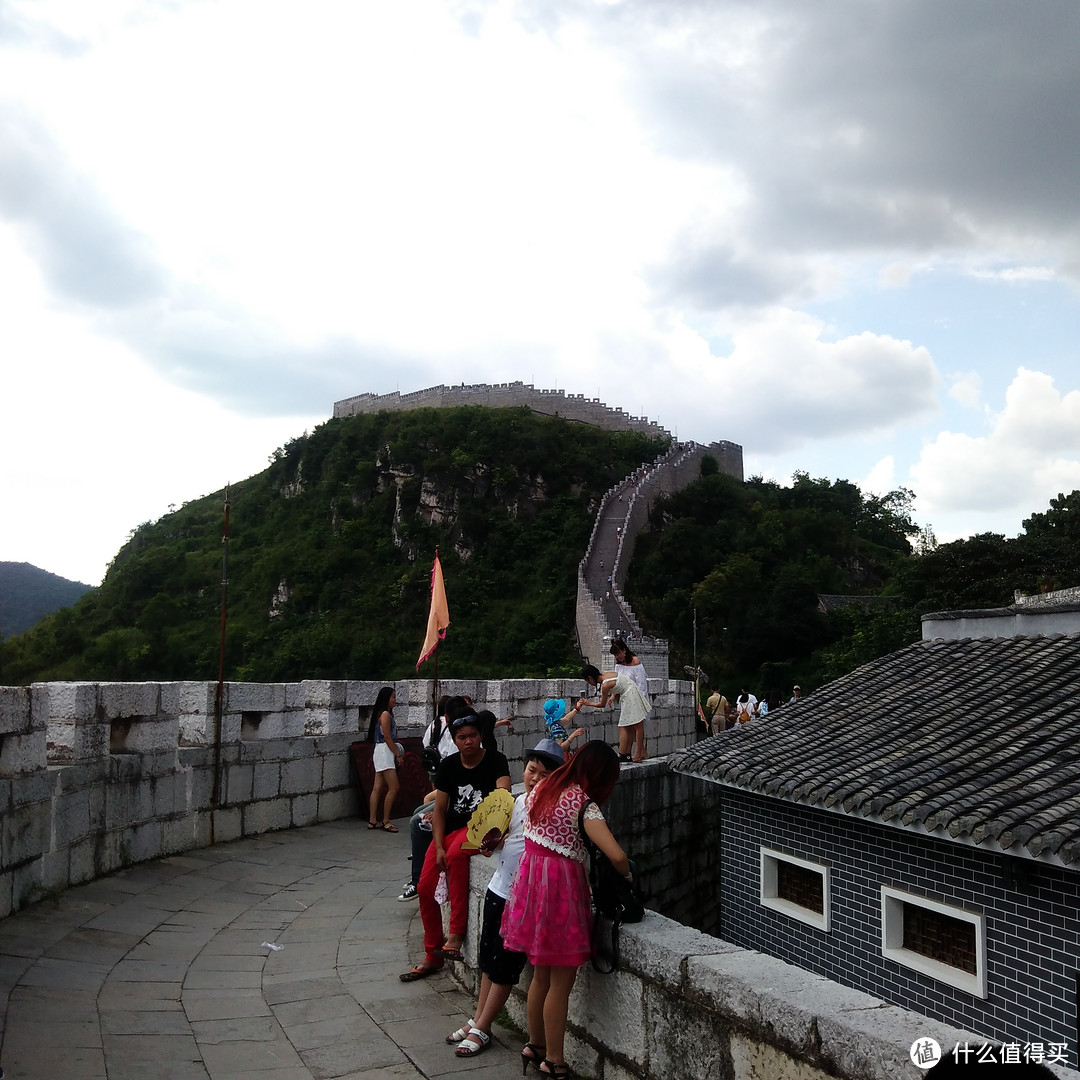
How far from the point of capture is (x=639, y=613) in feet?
172

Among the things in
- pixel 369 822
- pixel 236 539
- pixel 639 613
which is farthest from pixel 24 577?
pixel 369 822

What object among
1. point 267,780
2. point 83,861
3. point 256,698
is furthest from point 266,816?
point 83,861

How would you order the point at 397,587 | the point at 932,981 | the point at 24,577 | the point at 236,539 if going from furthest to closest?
1. the point at 24,577
2. the point at 236,539
3. the point at 397,587
4. the point at 932,981

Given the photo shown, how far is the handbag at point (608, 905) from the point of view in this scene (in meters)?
3.81

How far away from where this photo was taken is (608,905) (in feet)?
12.6

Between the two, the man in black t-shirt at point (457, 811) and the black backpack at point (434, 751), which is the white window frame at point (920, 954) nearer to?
the black backpack at point (434, 751)

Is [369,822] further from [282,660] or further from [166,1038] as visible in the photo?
[282,660]

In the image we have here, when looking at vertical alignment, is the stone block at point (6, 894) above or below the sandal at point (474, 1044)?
above

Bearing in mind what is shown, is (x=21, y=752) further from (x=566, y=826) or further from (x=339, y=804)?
(x=339, y=804)

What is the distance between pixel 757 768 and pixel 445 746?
3.05m

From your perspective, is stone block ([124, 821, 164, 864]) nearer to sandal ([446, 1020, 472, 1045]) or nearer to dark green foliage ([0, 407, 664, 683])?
sandal ([446, 1020, 472, 1045])

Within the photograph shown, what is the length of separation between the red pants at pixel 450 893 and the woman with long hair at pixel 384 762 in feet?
14.3

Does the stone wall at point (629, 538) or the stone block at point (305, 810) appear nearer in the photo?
the stone block at point (305, 810)

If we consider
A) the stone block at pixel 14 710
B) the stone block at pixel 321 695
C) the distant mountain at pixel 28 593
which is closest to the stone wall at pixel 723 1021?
the stone block at pixel 14 710
